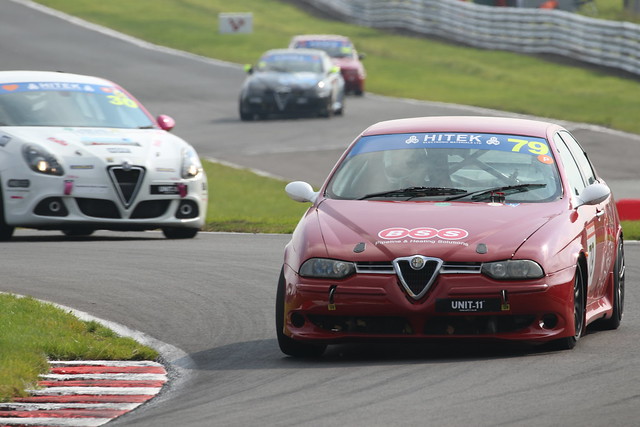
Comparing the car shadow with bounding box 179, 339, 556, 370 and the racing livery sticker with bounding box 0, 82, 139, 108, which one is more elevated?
the car shadow with bounding box 179, 339, 556, 370

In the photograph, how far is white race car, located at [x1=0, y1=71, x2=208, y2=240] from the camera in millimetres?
14281

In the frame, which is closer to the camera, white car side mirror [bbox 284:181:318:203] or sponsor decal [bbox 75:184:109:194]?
white car side mirror [bbox 284:181:318:203]

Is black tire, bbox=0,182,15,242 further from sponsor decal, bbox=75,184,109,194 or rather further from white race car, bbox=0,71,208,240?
sponsor decal, bbox=75,184,109,194

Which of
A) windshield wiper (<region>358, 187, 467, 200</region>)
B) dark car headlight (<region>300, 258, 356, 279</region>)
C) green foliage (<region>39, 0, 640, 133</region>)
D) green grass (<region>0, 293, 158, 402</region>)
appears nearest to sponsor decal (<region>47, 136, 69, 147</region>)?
green grass (<region>0, 293, 158, 402</region>)

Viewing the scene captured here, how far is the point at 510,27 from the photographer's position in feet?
154

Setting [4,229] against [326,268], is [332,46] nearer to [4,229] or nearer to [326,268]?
[4,229]

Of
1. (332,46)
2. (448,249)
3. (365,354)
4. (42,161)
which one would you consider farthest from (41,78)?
(332,46)

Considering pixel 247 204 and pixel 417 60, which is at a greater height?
pixel 247 204

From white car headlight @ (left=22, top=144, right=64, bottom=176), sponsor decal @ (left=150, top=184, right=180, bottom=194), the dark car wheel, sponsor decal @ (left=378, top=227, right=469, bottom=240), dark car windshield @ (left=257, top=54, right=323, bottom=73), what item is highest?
sponsor decal @ (left=378, top=227, right=469, bottom=240)

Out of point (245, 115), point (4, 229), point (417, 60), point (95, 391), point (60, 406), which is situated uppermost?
point (60, 406)

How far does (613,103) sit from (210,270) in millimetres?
23389

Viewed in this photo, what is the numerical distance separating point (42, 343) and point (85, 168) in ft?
19.0

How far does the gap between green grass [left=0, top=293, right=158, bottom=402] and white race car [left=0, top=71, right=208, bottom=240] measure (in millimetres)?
4348

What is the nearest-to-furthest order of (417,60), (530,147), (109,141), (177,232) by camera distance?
(530,147), (109,141), (177,232), (417,60)
